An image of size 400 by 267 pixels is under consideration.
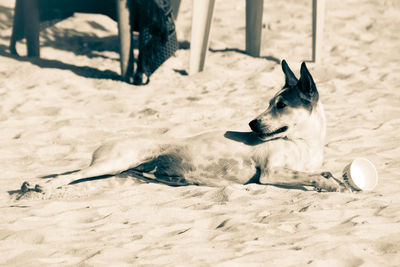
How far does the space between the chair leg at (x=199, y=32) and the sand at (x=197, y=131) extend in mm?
180

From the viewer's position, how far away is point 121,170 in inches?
178

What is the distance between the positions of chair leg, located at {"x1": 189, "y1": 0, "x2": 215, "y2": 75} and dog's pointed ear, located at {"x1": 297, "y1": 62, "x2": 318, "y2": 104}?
12.9ft

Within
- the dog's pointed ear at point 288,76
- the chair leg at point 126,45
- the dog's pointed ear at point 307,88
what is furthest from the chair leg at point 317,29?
the dog's pointed ear at point 307,88

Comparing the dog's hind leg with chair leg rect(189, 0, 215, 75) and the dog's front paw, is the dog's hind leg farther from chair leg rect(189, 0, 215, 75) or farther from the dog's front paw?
chair leg rect(189, 0, 215, 75)

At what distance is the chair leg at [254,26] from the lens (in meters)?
8.83

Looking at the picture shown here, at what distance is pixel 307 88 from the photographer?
14.1 ft

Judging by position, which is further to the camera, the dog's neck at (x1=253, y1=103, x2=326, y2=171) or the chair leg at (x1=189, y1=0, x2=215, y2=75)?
the chair leg at (x1=189, y1=0, x2=215, y2=75)

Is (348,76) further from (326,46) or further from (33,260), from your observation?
(33,260)

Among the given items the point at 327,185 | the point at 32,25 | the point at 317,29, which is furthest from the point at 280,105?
the point at 32,25

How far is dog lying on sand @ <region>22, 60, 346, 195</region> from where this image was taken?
14.0ft

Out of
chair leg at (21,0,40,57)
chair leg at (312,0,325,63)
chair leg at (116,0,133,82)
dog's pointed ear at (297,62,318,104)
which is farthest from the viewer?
chair leg at (21,0,40,57)

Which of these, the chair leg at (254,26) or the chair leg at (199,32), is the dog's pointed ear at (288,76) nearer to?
the chair leg at (199,32)

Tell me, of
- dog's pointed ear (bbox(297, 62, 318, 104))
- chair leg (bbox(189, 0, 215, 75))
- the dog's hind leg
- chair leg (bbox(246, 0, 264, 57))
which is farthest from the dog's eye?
chair leg (bbox(246, 0, 264, 57))

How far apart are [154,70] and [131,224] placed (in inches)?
175
